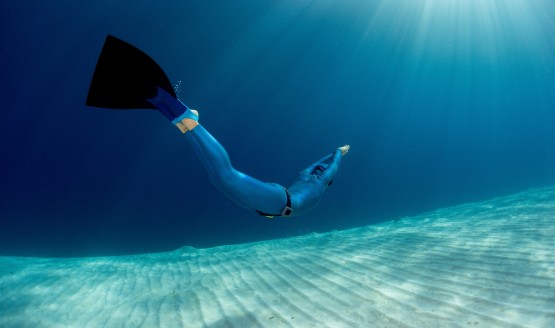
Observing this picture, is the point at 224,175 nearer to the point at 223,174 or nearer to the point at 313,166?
the point at 223,174

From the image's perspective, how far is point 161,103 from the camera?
326 centimetres

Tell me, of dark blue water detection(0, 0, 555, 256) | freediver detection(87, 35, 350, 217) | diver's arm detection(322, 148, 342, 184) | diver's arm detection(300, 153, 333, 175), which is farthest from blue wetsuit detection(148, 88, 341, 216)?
dark blue water detection(0, 0, 555, 256)

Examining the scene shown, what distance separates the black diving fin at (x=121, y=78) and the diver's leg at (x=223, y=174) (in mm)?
631

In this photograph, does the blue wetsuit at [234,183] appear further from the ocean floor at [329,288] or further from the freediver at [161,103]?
the ocean floor at [329,288]

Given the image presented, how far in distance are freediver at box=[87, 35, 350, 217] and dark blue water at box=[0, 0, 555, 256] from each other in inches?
718

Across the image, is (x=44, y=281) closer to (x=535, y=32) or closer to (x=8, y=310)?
(x=8, y=310)

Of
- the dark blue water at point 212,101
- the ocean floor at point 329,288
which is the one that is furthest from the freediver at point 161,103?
the dark blue water at point 212,101

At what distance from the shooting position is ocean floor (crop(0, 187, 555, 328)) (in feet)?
8.55

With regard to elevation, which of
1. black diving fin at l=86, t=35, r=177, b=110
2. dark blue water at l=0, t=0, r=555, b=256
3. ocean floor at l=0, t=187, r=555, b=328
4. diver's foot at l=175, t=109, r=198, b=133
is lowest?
ocean floor at l=0, t=187, r=555, b=328

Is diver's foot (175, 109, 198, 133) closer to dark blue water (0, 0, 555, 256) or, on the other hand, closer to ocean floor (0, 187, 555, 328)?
ocean floor (0, 187, 555, 328)

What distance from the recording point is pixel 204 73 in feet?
82.4

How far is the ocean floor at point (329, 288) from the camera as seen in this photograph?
261 cm

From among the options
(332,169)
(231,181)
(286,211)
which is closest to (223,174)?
(231,181)

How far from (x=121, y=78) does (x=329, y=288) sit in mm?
3608
